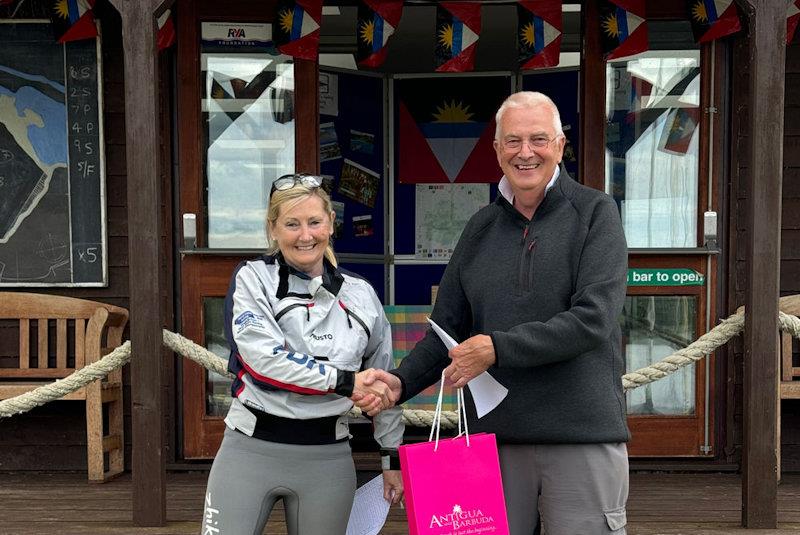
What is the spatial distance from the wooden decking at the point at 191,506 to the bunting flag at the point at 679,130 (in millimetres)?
1719

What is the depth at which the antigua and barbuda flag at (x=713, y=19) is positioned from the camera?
4285 millimetres

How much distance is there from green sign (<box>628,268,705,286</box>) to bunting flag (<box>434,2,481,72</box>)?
1406 millimetres

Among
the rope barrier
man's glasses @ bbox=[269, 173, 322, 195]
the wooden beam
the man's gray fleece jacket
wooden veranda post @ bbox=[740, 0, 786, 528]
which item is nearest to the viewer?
the man's gray fleece jacket

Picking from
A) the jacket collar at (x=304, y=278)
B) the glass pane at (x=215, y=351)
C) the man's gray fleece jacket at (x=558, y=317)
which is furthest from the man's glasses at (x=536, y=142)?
the glass pane at (x=215, y=351)

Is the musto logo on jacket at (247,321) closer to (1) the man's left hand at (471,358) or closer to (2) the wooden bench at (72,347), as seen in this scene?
(1) the man's left hand at (471,358)

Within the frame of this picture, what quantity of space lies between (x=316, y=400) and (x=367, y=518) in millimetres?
392

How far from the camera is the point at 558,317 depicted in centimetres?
211

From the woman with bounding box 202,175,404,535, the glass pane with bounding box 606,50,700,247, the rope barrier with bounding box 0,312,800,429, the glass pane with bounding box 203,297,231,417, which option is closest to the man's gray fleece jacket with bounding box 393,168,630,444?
the woman with bounding box 202,175,404,535

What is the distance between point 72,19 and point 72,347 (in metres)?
1.70

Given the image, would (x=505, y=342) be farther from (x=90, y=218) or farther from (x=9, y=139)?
(x=9, y=139)

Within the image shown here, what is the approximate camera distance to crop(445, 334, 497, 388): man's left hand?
83.2 inches

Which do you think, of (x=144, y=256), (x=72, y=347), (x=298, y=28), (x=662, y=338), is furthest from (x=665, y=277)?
(x=72, y=347)

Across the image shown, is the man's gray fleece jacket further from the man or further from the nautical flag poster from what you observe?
the nautical flag poster

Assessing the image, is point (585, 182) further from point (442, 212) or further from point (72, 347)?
point (72, 347)
